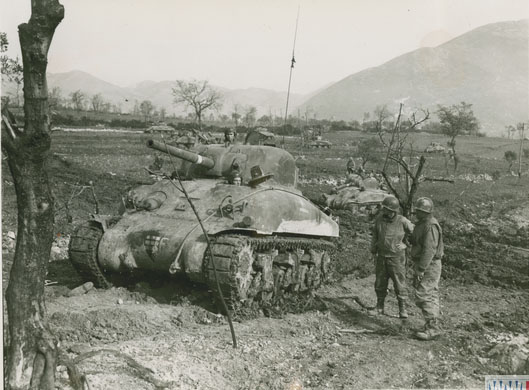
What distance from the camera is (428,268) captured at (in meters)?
7.51

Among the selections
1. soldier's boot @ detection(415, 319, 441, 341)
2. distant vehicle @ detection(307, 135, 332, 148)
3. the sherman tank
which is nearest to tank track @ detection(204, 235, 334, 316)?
the sherman tank

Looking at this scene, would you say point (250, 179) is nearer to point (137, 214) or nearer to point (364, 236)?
point (137, 214)

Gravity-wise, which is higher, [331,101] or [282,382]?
[331,101]

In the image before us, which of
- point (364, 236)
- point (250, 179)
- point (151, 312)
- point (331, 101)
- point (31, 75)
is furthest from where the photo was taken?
point (331, 101)

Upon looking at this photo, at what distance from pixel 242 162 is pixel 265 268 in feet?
7.00

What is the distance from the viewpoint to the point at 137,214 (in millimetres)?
8625

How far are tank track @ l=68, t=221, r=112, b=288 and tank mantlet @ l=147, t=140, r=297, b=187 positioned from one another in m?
1.97

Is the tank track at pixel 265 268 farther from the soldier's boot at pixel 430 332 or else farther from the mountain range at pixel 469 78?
the mountain range at pixel 469 78

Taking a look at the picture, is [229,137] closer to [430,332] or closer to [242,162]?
[242,162]

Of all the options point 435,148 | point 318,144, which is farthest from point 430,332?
point 318,144

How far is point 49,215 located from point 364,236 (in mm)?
11116

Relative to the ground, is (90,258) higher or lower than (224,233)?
lower

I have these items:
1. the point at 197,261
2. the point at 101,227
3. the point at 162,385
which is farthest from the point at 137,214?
the point at 162,385

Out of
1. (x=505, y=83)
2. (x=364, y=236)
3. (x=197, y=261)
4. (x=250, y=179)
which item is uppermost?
(x=505, y=83)
